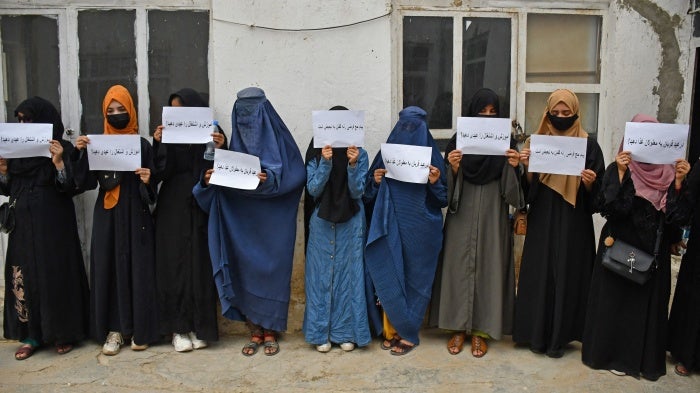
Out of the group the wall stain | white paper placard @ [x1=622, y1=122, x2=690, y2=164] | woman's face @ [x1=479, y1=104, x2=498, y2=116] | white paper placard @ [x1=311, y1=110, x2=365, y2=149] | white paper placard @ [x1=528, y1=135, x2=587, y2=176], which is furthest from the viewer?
the wall stain

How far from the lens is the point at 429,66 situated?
4426 mm

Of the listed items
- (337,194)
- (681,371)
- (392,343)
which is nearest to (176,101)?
(337,194)

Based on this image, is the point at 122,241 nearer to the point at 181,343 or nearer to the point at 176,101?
the point at 181,343

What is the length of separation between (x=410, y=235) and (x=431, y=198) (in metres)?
0.28

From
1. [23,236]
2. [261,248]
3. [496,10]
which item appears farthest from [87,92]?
[496,10]

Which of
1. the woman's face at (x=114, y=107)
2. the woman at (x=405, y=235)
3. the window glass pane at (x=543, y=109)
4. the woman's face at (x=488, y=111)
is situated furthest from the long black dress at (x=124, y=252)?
the window glass pane at (x=543, y=109)

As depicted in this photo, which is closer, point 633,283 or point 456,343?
point 633,283

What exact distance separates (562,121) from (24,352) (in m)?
3.69

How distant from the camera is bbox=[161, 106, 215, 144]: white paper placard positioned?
3.66m

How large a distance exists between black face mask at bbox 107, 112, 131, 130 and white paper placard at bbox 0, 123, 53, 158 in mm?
348

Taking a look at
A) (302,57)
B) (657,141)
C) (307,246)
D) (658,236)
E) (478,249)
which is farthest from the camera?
(302,57)

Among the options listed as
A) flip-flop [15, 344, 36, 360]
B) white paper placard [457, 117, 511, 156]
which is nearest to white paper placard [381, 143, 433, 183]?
white paper placard [457, 117, 511, 156]

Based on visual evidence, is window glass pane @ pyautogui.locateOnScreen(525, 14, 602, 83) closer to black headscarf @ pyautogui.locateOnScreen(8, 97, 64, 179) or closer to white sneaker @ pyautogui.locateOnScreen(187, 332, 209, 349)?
white sneaker @ pyautogui.locateOnScreen(187, 332, 209, 349)

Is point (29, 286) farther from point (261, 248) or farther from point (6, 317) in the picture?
point (261, 248)
